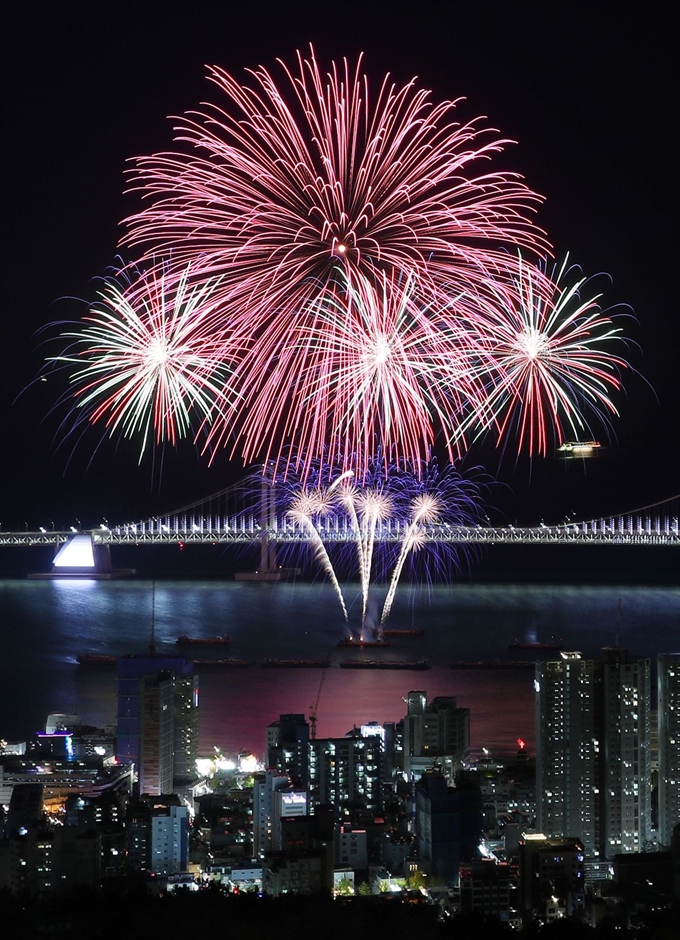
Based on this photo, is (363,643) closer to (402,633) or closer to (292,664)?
(402,633)

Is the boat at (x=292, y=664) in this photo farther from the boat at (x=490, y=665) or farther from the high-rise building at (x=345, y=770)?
the high-rise building at (x=345, y=770)

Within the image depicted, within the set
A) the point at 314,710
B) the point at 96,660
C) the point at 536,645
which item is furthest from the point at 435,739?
the point at 536,645

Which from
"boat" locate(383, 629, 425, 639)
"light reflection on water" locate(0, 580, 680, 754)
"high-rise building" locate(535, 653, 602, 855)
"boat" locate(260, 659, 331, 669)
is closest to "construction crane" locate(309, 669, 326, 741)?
"light reflection on water" locate(0, 580, 680, 754)

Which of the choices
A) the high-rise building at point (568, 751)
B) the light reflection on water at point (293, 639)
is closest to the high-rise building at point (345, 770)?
the high-rise building at point (568, 751)

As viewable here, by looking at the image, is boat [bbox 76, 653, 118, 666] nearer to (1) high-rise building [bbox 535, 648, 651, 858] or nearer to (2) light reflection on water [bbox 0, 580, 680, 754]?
(2) light reflection on water [bbox 0, 580, 680, 754]

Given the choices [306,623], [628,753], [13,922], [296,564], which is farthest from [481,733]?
[296,564]

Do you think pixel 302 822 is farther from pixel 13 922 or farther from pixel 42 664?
pixel 42 664
